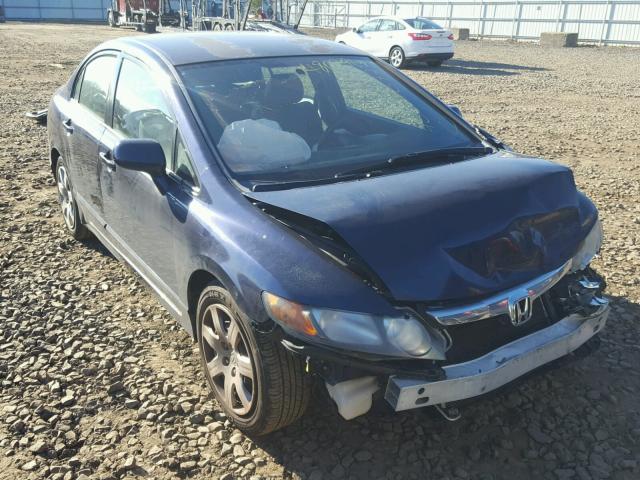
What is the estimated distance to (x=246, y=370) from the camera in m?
2.62

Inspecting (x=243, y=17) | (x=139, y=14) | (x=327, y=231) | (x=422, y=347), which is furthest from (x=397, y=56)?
(x=139, y=14)

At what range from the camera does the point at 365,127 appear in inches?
144

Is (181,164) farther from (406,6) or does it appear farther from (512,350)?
(406,6)

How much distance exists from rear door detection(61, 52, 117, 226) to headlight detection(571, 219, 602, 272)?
9.70 feet

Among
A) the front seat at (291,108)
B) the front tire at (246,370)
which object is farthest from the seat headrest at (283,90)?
the front tire at (246,370)

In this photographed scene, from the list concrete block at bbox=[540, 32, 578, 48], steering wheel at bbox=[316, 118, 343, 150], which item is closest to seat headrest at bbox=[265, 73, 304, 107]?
steering wheel at bbox=[316, 118, 343, 150]

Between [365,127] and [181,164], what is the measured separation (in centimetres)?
120

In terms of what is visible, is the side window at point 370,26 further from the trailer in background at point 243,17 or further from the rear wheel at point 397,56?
the trailer in background at point 243,17

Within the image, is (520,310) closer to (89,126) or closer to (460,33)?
(89,126)

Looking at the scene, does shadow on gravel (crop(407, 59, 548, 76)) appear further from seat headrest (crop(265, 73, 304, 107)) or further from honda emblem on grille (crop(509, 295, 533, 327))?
honda emblem on grille (crop(509, 295, 533, 327))

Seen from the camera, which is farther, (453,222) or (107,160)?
(107,160)

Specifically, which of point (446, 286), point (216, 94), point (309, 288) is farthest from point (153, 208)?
point (446, 286)

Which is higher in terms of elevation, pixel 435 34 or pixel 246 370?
pixel 435 34

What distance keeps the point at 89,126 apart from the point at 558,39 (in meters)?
30.3
